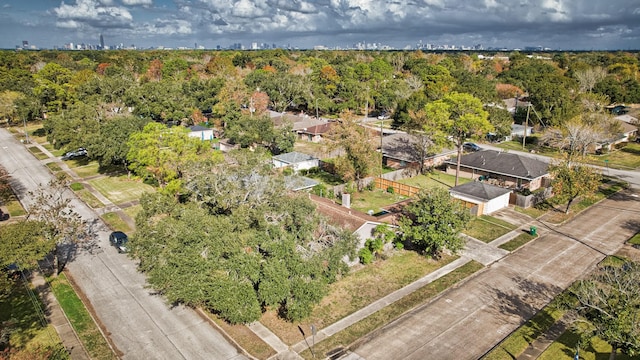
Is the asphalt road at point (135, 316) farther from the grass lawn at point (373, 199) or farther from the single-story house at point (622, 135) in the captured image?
the single-story house at point (622, 135)

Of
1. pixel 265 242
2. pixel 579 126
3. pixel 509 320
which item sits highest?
pixel 579 126

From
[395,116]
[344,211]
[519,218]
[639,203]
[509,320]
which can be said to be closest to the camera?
[509,320]

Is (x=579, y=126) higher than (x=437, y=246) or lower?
higher

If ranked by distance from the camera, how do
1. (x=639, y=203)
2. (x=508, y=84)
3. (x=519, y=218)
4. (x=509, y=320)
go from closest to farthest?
(x=509, y=320), (x=519, y=218), (x=639, y=203), (x=508, y=84)

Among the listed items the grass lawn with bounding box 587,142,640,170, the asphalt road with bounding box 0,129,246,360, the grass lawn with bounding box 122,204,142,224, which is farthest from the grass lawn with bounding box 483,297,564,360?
the grass lawn with bounding box 587,142,640,170

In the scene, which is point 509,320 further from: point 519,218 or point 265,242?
point 519,218

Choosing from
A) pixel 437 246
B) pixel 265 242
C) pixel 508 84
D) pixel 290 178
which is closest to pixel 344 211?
pixel 290 178

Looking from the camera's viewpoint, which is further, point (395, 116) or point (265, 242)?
point (395, 116)
